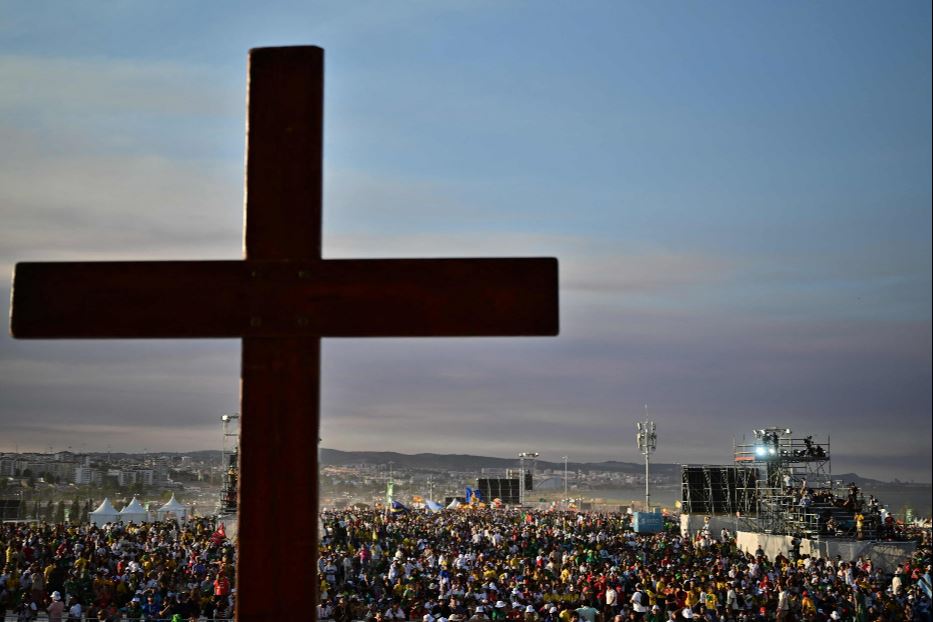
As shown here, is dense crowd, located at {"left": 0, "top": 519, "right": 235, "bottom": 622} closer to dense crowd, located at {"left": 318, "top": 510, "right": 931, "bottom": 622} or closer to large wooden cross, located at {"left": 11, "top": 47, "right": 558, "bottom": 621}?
dense crowd, located at {"left": 318, "top": 510, "right": 931, "bottom": 622}

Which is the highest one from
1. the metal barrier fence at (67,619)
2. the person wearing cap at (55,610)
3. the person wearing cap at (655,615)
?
the person wearing cap at (55,610)

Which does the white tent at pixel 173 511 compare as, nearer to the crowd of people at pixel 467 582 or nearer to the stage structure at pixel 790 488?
the crowd of people at pixel 467 582

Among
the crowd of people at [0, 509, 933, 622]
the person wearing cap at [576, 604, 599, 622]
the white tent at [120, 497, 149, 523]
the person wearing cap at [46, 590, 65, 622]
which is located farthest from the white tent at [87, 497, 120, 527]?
the person wearing cap at [576, 604, 599, 622]

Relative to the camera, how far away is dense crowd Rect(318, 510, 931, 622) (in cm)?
1716

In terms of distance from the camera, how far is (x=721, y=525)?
36.3 metres

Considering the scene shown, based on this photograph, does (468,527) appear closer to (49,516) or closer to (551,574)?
(551,574)

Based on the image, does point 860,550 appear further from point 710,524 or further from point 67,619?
point 67,619

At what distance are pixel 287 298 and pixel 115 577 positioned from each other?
20.1 metres

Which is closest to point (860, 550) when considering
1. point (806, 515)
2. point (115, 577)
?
point (806, 515)

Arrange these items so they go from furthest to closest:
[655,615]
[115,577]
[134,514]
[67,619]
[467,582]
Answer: [134,514] → [115,577] → [467,582] → [67,619] → [655,615]

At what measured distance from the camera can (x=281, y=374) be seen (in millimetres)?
2215

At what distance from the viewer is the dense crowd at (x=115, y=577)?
1739cm

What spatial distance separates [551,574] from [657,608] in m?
4.40

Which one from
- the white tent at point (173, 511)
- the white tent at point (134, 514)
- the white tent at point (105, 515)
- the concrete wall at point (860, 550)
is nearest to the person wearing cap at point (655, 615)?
the concrete wall at point (860, 550)
